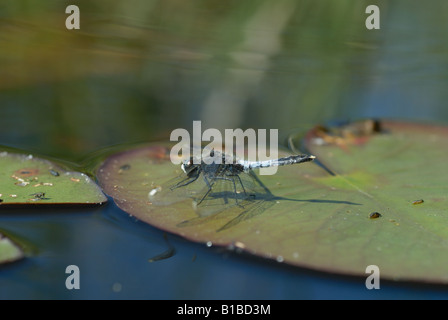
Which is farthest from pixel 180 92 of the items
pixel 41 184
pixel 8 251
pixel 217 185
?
pixel 8 251

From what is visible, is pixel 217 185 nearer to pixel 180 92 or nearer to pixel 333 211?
pixel 333 211

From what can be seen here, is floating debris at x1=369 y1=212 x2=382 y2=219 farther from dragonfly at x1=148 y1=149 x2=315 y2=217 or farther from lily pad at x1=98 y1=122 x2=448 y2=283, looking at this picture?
dragonfly at x1=148 y1=149 x2=315 y2=217

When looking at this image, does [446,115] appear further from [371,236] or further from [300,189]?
[371,236]

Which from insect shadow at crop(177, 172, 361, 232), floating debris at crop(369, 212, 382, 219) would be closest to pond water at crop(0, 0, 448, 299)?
insect shadow at crop(177, 172, 361, 232)

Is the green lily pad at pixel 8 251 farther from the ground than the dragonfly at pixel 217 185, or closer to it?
closer to it

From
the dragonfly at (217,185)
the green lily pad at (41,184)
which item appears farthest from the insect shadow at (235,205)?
the green lily pad at (41,184)

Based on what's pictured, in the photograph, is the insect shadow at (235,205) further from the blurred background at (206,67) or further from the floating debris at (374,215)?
the blurred background at (206,67)
